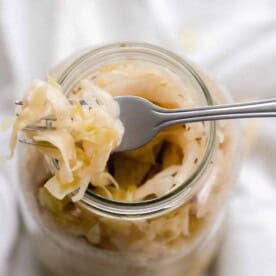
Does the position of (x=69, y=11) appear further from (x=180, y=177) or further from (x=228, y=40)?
(x=180, y=177)

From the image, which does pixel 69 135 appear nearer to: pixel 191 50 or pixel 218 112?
pixel 218 112

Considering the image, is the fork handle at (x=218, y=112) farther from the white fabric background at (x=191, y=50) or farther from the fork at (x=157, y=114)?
the white fabric background at (x=191, y=50)

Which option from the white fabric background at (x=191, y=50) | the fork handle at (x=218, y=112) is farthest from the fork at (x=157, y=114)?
the white fabric background at (x=191, y=50)

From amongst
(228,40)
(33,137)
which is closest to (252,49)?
(228,40)

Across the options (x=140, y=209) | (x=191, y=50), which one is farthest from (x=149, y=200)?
(x=191, y=50)

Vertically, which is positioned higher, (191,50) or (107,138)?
(191,50)

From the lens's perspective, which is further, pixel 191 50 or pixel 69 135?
pixel 191 50

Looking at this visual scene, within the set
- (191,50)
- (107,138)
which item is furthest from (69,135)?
(191,50)
